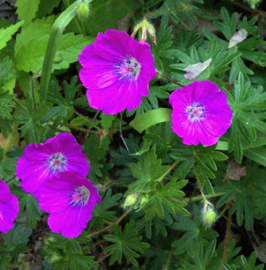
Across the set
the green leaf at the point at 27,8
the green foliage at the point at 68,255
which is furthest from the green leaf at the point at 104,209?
the green leaf at the point at 27,8

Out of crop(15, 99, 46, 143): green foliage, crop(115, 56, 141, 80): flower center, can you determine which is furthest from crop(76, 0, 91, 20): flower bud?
crop(15, 99, 46, 143): green foliage

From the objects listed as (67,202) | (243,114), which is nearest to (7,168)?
(67,202)

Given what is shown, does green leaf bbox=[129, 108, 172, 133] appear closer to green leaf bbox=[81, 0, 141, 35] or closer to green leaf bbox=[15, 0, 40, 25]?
green leaf bbox=[81, 0, 141, 35]

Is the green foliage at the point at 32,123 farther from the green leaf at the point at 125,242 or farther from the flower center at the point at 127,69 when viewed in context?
the green leaf at the point at 125,242

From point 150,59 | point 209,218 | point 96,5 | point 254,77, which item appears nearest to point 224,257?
point 209,218

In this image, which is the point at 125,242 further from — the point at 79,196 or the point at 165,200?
the point at 165,200
